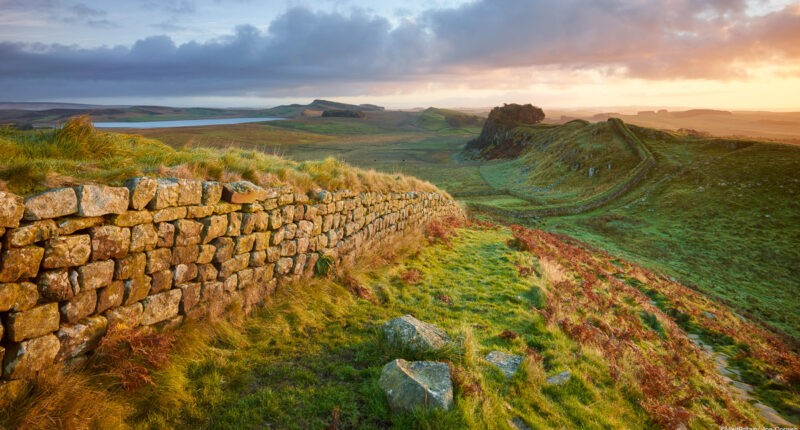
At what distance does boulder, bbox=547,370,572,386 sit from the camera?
546 cm

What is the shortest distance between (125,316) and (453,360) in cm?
443

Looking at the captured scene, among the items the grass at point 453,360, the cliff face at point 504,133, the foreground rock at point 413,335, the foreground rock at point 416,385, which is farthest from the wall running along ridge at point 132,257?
the cliff face at point 504,133

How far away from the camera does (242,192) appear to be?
19.7 ft

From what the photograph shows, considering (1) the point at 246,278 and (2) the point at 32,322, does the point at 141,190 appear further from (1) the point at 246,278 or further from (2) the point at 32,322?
(1) the point at 246,278

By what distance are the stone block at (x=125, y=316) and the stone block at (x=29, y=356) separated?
1.72 feet

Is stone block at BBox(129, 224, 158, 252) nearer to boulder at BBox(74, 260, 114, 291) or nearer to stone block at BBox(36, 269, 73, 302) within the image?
boulder at BBox(74, 260, 114, 291)

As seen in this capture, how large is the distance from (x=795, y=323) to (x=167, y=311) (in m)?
21.2

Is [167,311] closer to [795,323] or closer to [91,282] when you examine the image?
[91,282]

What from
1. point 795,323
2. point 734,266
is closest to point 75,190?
point 795,323

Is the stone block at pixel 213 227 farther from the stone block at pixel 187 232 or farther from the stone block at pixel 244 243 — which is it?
the stone block at pixel 244 243

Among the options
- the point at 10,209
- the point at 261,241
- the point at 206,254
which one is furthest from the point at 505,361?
the point at 10,209

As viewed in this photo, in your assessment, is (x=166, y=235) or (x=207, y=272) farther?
(x=207, y=272)

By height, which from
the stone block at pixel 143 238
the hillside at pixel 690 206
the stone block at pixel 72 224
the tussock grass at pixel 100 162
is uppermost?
the tussock grass at pixel 100 162

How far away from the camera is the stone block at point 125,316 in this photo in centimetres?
422
